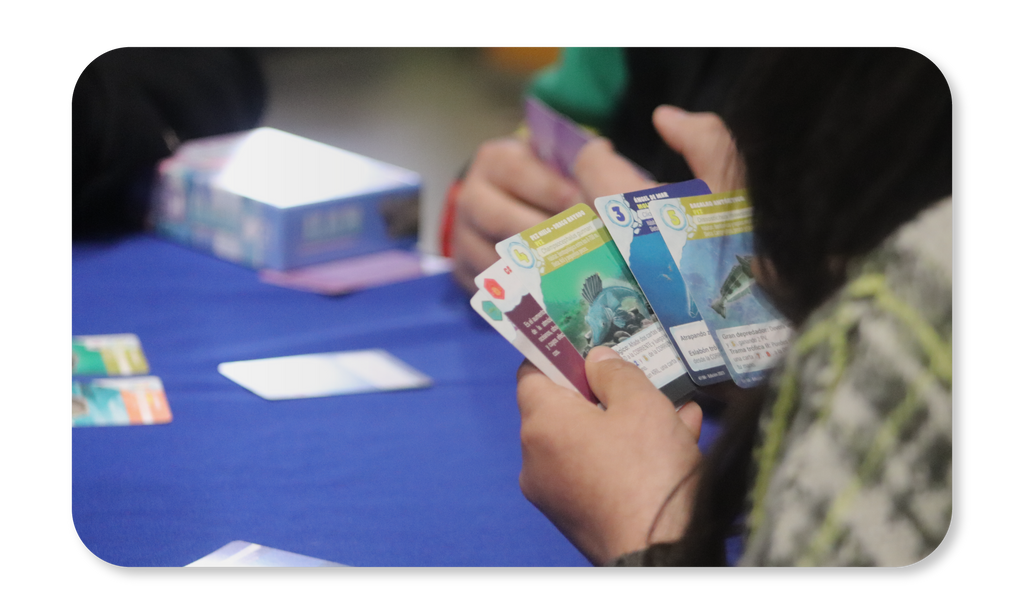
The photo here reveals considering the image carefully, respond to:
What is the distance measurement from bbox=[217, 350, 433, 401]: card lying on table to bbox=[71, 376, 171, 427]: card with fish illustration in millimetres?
107

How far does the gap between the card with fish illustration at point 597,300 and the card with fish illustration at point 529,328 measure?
10 mm

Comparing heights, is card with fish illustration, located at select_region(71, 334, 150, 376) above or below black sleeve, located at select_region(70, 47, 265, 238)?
below

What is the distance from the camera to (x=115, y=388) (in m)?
1.26

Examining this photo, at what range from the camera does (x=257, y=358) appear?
4.08 ft

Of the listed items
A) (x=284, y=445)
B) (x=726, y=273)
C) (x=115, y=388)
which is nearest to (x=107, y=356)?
(x=115, y=388)

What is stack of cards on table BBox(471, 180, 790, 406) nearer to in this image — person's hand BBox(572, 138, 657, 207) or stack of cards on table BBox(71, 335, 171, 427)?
person's hand BBox(572, 138, 657, 207)

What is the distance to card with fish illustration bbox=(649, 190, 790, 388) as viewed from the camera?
1127 mm

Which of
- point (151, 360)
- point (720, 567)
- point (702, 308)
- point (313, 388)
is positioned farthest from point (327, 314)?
point (720, 567)

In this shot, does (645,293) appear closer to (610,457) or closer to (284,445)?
(610,457)

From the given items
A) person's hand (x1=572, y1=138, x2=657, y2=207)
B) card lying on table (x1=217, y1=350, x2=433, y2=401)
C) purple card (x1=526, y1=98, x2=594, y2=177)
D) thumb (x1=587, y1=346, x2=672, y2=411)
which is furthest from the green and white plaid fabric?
card lying on table (x1=217, y1=350, x2=433, y2=401)

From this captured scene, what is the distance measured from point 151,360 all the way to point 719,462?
0.79 meters

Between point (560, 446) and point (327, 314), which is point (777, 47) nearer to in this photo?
point (560, 446)

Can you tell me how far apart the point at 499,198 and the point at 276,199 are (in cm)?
31

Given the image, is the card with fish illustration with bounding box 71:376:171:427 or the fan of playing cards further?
the card with fish illustration with bounding box 71:376:171:427
